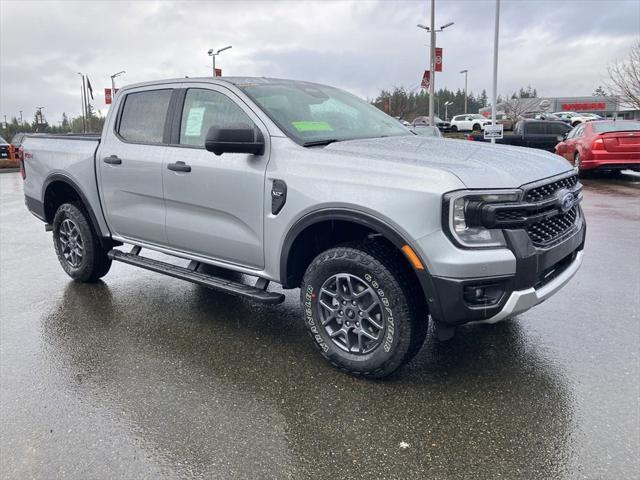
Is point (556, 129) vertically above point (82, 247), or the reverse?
point (556, 129)

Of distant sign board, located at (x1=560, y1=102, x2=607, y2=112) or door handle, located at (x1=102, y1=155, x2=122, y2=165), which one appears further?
distant sign board, located at (x1=560, y1=102, x2=607, y2=112)

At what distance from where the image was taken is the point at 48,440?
115 inches

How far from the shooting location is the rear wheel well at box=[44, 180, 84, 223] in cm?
580

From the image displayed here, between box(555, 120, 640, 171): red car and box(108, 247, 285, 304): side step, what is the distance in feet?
37.7

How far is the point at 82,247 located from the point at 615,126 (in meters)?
12.4

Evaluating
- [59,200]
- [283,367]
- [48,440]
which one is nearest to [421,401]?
[283,367]

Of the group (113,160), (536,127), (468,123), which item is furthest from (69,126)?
(113,160)

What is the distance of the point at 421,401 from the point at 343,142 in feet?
5.75

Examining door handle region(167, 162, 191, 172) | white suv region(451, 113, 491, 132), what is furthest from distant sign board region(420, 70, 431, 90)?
door handle region(167, 162, 191, 172)

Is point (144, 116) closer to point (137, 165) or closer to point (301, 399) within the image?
point (137, 165)

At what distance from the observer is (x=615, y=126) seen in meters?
13.3

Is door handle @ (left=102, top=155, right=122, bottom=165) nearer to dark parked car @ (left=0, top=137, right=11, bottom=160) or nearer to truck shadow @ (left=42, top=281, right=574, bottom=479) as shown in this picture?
truck shadow @ (left=42, top=281, right=574, bottom=479)

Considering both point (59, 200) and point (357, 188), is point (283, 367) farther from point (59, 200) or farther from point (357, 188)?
point (59, 200)

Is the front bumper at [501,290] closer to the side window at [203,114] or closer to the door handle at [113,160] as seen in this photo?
the side window at [203,114]
